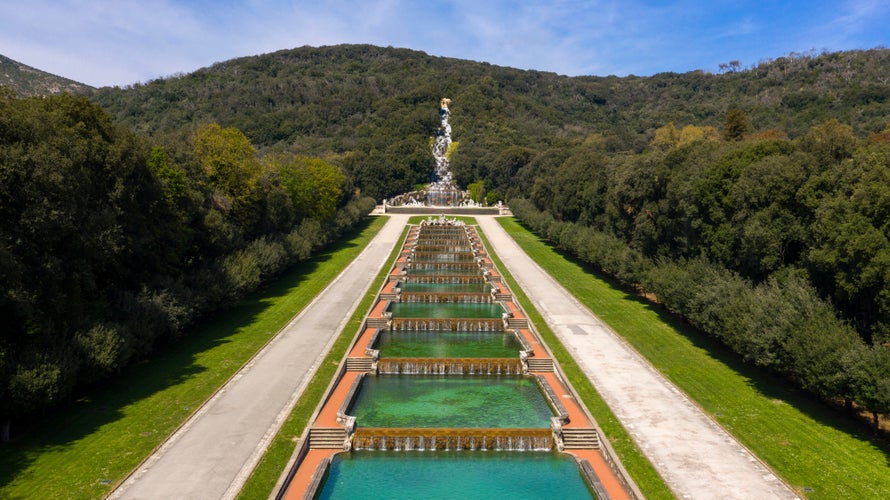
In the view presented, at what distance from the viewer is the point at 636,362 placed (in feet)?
108

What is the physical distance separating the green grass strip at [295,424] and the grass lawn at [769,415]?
1690 cm

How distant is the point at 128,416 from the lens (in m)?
25.0

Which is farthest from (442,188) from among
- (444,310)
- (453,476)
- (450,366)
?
(453,476)

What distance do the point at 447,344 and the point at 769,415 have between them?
18.8 meters

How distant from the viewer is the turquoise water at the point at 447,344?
36.4 m

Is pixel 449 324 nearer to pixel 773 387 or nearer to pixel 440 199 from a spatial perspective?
A: pixel 773 387

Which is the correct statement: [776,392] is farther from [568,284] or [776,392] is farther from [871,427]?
[568,284]

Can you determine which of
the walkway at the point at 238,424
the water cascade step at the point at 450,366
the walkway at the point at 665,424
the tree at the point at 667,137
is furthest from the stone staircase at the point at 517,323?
the tree at the point at 667,137

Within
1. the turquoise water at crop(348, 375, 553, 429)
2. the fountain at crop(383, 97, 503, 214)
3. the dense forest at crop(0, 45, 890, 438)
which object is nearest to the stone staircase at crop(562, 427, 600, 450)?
the turquoise water at crop(348, 375, 553, 429)

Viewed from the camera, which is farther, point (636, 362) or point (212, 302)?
point (212, 302)

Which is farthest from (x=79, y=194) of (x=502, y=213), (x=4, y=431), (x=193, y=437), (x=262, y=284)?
(x=502, y=213)

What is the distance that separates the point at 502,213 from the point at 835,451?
101936 mm

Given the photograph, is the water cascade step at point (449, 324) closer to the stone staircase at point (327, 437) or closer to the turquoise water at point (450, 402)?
the turquoise water at point (450, 402)

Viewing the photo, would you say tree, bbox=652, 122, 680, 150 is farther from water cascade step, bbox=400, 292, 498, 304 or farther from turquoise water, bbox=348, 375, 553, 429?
turquoise water, bbox=348, 375, 553, 429
